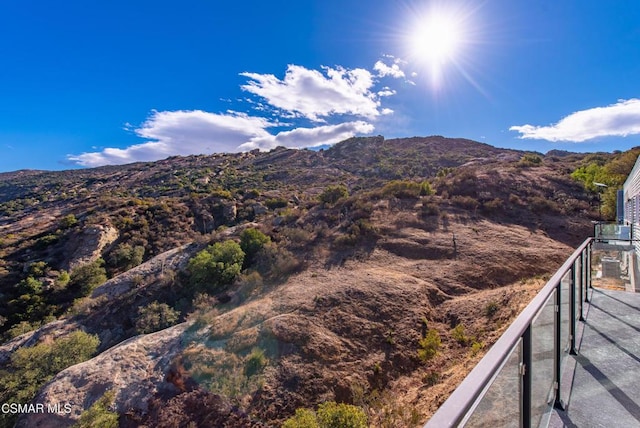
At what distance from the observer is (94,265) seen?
20.5m

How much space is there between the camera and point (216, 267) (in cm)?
1484

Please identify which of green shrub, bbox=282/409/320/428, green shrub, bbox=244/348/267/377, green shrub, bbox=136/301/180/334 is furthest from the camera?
green shrub, bbox=136/301/180/334

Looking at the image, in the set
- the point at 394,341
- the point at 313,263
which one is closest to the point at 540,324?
the point at 394,341

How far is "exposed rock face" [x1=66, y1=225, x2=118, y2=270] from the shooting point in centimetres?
2185

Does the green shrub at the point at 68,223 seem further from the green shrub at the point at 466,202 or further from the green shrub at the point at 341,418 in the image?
the green shrub at the point at 466,202

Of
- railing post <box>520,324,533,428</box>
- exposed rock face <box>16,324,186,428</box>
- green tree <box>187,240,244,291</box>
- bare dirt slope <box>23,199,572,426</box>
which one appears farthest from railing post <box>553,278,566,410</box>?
green tree <box>187,240,244,291</box>

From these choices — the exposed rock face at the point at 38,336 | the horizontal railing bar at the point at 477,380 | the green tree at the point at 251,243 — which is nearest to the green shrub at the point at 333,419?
the horizontal railing bar at the point at 477,380

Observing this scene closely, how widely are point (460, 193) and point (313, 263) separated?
12.0 meters

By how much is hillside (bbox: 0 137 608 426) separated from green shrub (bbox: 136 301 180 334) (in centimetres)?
7

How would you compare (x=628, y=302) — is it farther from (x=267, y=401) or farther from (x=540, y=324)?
(x=267, y=401)

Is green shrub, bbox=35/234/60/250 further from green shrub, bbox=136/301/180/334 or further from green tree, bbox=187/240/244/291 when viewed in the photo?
green shrub, bbox=136/301/180/334

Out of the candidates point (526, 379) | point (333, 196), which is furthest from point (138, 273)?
point (526, 379)

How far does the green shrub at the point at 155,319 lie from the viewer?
12.3 m

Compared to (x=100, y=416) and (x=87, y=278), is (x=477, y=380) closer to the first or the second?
(x=100, y=416)
